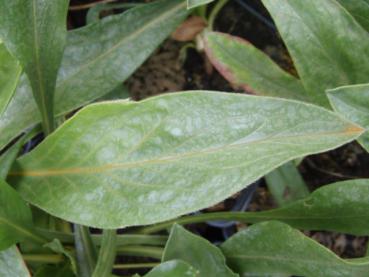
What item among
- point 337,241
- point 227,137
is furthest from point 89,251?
point 337,241

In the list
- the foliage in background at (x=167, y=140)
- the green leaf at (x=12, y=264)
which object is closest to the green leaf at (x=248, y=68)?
the foliage in background at (x=167, y=140)

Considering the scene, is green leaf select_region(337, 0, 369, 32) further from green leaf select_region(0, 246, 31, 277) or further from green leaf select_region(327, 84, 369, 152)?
green leaf select_region(0, 246, 31, 277)

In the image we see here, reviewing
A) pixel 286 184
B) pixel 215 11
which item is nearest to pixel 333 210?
pixel 286 184

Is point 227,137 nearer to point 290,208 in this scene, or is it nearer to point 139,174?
point 139,174

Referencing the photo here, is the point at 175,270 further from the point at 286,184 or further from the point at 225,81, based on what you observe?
the point at 225,81

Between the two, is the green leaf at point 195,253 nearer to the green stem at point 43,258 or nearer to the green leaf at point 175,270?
the green leaf at point 175,270

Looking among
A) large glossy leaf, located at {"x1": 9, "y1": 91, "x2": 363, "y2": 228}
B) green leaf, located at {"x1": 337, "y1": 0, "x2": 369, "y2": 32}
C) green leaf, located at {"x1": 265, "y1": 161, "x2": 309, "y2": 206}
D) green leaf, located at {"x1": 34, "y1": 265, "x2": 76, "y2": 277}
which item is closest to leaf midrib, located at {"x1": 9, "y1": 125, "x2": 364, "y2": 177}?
large glossy leaf, located at {"x1": 9, "y1": 91, "x2": 363, "y2": 228}
